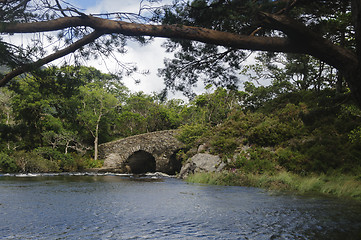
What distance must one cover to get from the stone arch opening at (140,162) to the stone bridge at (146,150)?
0.72 meters

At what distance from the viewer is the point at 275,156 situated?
1493 centimetres

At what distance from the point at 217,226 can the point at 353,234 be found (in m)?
2.06

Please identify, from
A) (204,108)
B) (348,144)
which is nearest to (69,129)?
(204,108)

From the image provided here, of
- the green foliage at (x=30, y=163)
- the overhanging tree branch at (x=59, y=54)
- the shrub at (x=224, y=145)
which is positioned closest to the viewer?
the overhanging tree branch at (x=59, y=54)

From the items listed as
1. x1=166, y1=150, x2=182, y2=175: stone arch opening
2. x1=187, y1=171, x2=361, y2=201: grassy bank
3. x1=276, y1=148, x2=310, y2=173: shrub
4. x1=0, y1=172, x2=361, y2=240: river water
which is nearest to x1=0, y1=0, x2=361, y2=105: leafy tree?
x1=0, y1=172, x2=361, y2=240: river water

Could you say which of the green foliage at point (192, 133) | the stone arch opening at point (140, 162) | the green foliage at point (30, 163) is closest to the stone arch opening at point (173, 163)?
the stone arch opening at point (140, 162)

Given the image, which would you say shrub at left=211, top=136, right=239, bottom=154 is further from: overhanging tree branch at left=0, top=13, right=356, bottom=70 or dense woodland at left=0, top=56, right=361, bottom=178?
overhanging tree branch at left=0, top=13, right=356, bottom=70

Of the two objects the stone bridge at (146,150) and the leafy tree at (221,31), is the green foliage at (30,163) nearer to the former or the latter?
the stone bridge at (146,150)

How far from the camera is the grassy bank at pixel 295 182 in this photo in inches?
387

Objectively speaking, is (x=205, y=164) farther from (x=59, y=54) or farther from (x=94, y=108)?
(x=94, y=108)

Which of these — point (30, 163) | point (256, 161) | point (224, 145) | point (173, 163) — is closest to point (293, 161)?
point (256, 161)

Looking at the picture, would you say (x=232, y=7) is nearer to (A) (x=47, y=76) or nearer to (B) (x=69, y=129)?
(A) (x=47, y=76)

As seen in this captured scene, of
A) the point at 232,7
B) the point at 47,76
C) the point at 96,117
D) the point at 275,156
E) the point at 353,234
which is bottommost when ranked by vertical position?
the point at 353,234

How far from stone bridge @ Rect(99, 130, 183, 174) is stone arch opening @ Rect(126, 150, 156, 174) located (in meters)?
0.72
